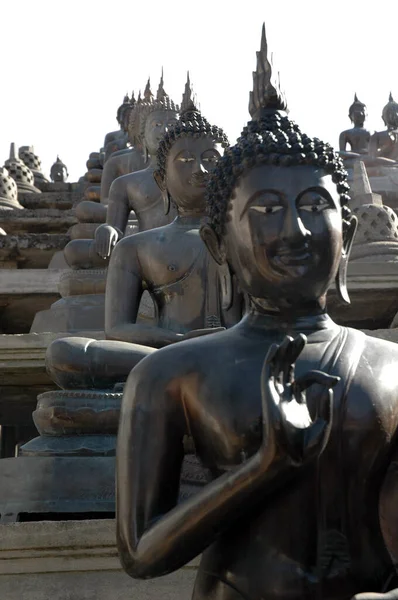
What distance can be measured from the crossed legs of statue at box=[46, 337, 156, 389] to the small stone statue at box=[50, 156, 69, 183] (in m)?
20.7

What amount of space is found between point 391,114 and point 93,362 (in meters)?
13.2

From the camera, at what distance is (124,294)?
533 cm

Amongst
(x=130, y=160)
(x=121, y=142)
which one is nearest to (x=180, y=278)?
(x=130, y=160)

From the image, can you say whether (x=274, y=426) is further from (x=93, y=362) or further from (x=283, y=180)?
(x=93, y=362)

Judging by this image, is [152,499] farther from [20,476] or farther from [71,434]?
[71,434]

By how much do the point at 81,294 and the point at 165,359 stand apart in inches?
251

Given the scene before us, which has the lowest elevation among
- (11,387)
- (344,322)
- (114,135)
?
(11,387)

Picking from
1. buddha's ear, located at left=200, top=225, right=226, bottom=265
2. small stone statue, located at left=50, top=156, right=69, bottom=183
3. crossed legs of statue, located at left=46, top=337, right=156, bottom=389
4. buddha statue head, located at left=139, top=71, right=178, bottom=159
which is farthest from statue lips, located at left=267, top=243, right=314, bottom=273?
small stone statue, located at left=50, top=156, right=69, bottom=183

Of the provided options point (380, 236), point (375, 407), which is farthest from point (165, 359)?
point (380, 236)

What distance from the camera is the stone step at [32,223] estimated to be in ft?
49.1

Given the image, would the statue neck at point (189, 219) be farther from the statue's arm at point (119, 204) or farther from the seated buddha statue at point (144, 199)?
the statue's arm at point (119, 204)

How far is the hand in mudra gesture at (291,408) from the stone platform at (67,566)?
2.05 metres

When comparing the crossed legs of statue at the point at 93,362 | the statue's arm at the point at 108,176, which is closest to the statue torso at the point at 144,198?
the crossed legs of statue at the point at 93,362

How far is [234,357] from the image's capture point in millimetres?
2258
